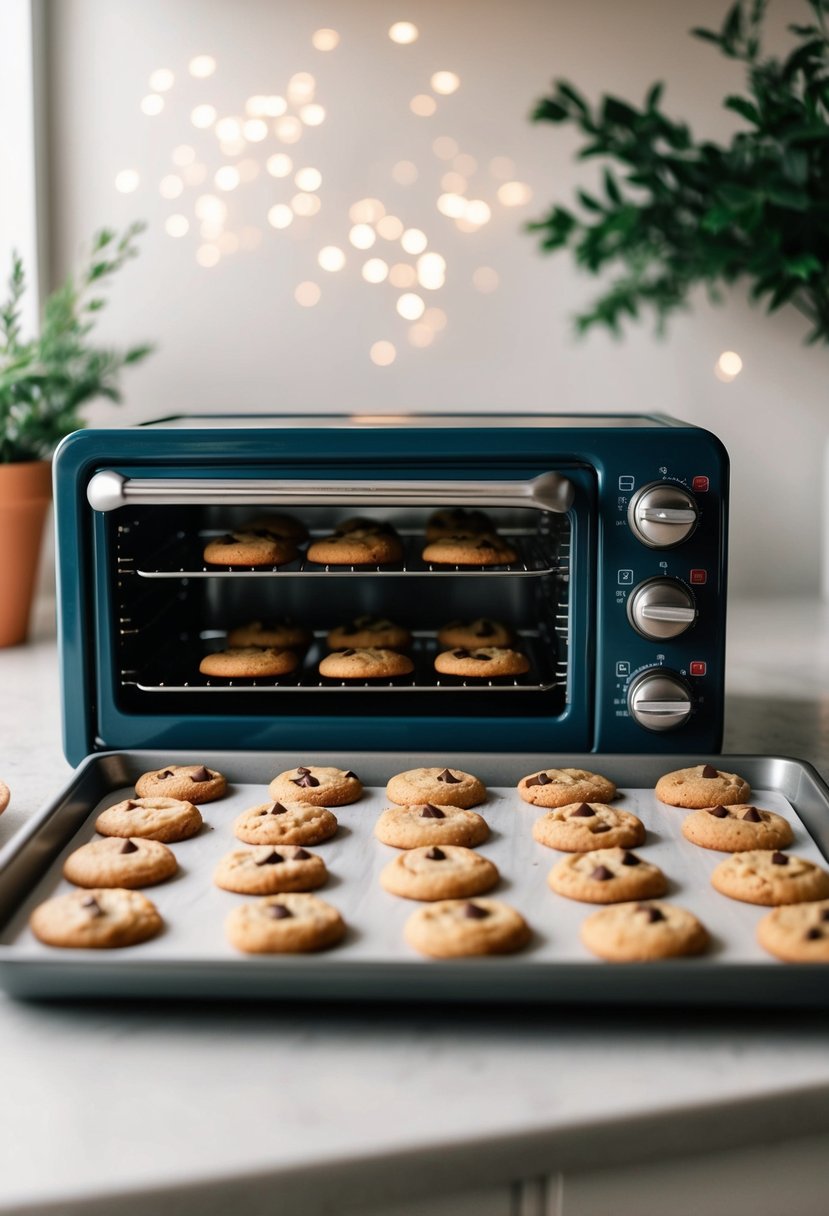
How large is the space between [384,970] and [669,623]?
1.80 feet

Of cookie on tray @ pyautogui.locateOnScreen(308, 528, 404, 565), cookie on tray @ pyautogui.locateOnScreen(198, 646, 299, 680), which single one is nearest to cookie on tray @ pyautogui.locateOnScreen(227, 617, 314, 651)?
cookie on tray @ pyautogui.locateOnScreen(198, 646, 299, 680)

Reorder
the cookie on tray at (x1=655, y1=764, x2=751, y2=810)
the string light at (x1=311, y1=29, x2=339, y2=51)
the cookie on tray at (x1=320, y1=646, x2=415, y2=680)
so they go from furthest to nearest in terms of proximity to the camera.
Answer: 1. the string light at (x1=311, y1=29, x2=339, y2=51)
2. the cookie on tray at (x1=320, y1=646, x2=415, y2=680)
3. the cookie on tray at (x1=655, y1=764, x2=751, y2=810)

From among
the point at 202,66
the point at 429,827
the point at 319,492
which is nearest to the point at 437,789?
the point at 429,827

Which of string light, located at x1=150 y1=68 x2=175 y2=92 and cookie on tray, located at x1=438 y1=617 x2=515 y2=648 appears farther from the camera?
string light, located at x1=150 y1=68 x2=175 y2=92

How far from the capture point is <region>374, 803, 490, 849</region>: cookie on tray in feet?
3.47

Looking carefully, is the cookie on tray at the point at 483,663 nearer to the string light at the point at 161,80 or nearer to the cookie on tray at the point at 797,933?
the cookie on tray at the point at 797,933

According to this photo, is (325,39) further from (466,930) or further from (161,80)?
(466,930)

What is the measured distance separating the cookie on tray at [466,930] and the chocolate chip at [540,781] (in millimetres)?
297

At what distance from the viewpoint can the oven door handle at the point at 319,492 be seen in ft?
3.88

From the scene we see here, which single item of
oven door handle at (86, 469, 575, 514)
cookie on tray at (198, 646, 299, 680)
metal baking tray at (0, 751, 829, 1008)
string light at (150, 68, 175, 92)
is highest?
string light at (150, 68, 175, 92)

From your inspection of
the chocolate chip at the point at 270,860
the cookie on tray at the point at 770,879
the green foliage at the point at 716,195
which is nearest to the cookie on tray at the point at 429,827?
the chocolate chip at the point at 270,860

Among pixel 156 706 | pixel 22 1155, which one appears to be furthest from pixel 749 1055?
pixel 156 706

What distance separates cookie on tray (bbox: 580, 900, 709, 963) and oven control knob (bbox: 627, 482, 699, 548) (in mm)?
433

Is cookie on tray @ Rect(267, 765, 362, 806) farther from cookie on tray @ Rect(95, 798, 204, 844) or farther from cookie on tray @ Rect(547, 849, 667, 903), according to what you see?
cookie on tray @ Rect(547, 849, 667, 903)
